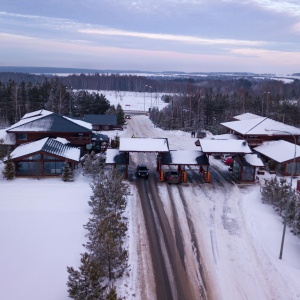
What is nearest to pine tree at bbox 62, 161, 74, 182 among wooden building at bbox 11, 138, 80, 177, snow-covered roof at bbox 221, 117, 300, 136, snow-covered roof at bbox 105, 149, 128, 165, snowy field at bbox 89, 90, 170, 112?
wooden building at bbox 11, 138, 80, 177

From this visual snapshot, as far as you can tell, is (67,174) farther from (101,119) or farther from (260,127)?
(101,119)

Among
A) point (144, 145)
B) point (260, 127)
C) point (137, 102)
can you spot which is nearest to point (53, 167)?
point (144, 145)

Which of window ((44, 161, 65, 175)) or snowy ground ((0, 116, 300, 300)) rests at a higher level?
window ((44, 161, 65, 175))

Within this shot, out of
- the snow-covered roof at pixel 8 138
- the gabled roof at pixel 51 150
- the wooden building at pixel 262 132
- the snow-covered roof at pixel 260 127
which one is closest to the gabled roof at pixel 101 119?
the snow-covered roof at pixel 8 138

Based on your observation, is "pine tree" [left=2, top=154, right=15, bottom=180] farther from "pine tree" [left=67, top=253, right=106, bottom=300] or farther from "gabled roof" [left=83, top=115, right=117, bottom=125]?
"gabled roof" [left=83, top=115, right=117, bottom=125]

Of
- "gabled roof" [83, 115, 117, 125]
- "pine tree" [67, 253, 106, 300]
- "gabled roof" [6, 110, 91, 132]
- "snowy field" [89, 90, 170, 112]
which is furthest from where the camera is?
"snowy field" [89, 90, 170, 112]

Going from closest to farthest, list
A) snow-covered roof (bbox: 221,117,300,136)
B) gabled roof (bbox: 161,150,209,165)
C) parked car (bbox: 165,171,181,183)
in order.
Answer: parked car (bbox: 165,171,181,183) → gabled roof (bbox: 161,150,209,165) → snow-covered roof (bbox: 221,117,300,136)

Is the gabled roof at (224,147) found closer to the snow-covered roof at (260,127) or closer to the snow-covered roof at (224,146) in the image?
the snow-covered roof at (224,146)
